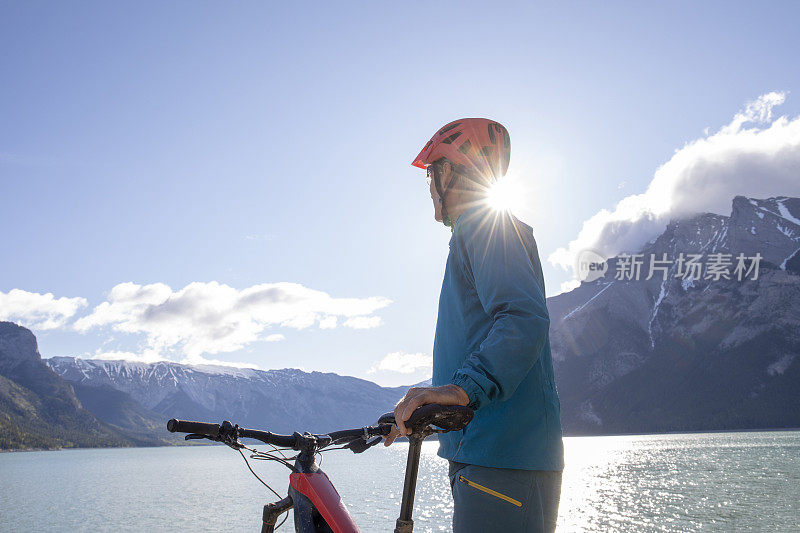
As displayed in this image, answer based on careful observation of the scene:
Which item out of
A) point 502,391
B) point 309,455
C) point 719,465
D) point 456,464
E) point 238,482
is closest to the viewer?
point 502,391

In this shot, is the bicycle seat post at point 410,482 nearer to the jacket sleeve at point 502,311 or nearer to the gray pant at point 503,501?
the gray pant at point 503,501

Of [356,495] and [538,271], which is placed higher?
[538,271]

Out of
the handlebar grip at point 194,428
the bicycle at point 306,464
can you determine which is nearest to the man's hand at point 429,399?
the bicycle at point 306,464

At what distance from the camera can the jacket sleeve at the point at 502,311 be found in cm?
201

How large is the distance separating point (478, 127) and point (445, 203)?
0.47 metres

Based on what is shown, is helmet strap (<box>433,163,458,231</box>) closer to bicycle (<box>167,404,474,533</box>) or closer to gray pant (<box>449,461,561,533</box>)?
bicycle (<box>167,404,474,533</box>)

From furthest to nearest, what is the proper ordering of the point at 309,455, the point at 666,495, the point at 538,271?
1. the point at 666,495
2. the point at 309,455
3. the point at 538,271

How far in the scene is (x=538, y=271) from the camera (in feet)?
8.55

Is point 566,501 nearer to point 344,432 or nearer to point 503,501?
point 344,432

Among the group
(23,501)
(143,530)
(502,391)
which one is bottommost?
(23,501)

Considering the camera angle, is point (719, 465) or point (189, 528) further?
point (719, 465)

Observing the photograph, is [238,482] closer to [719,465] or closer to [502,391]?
[719,465]

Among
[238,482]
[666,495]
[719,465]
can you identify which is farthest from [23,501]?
[719,465]

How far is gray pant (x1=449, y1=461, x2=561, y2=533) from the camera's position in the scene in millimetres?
2064
